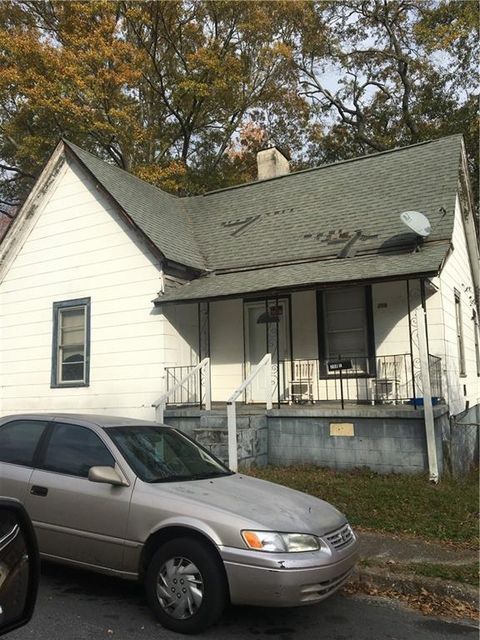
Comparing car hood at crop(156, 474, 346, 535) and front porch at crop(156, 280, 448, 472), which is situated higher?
front porch at crop(156, 280, 448, 472)

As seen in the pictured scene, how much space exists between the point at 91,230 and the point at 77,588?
31.2ft

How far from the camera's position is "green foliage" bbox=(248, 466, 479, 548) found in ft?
21.5

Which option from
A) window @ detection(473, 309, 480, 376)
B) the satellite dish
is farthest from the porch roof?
window @ detection(473, 309, 480, 376)

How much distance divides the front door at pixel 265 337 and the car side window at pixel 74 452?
6.71 meters

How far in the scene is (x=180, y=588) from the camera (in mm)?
4152

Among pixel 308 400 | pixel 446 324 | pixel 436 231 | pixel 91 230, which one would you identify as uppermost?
pixel 91 230

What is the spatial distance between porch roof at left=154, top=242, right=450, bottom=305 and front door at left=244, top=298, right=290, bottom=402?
0.79m

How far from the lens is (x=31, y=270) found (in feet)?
45.9

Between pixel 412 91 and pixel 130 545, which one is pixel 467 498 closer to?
pixel 130 545

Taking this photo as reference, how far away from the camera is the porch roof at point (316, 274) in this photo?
9.37m

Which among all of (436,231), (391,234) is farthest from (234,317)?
(436,231)

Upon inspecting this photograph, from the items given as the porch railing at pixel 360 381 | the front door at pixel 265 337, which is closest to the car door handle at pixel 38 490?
the porch railing at pixel 360 381

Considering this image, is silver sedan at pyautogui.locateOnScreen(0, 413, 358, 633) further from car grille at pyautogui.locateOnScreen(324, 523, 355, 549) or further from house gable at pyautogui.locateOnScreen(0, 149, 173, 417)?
house gable at pyautogui.locateOnScreen(0, 149, 173, 417)

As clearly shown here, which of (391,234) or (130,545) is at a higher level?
(391,234)
